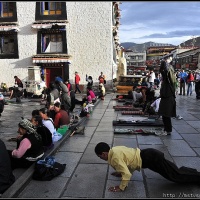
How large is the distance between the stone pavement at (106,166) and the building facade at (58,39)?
45.0ft

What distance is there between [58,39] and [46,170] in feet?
63.1

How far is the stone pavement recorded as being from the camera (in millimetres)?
3934

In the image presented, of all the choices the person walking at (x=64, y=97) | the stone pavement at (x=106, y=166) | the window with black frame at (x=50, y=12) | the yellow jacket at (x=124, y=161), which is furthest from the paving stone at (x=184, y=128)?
the window with black frame at (x=50, y=12)

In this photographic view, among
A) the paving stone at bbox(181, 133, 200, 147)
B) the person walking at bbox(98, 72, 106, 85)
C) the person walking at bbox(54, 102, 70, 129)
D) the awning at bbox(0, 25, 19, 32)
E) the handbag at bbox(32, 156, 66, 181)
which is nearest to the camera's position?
the handbag at bbox(32, 156, 66, 181)

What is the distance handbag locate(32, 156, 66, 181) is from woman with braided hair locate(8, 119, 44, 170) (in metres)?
0.21

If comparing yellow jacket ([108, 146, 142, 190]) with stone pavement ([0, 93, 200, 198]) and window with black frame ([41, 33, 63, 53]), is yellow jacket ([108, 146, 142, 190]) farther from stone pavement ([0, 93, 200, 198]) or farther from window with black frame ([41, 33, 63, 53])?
window with black frame ([41, 33, 63, 53])

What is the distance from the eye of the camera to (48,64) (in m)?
22.5

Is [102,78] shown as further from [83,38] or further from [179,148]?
[179,148]

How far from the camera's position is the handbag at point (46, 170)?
14.6 feet

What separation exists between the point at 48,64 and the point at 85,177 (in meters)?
18.9

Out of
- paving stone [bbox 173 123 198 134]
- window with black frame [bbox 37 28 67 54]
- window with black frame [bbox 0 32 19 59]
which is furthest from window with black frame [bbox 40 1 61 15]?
paving stone [bbox 173 123 198 134]

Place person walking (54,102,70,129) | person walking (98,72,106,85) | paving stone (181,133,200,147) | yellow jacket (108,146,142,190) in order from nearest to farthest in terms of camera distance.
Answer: yellow jacket (108,146,142,190)
paving stone (181,133,200,147)
person walking (54,102,70,129)
person walking (98,72,106,85)

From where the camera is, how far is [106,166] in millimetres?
4969

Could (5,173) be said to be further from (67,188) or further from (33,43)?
(33,43)
